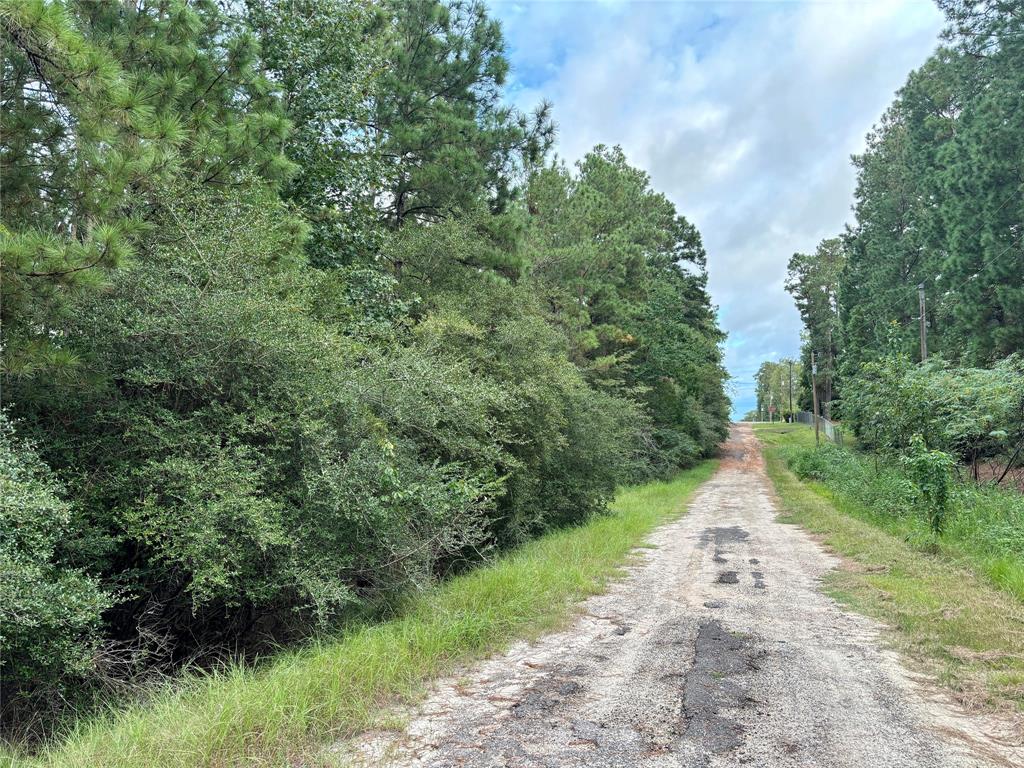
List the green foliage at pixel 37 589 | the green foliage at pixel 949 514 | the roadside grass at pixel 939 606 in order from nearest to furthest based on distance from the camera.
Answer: the green foliage at pixel 37 589
the roadside grass at pixel 939 606
the green foliage at pixel 949 514

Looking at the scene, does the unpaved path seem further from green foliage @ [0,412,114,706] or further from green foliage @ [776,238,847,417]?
green foliage @ [776,238,847,417]

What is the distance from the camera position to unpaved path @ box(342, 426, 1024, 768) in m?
3.16

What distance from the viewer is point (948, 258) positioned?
19703 mm

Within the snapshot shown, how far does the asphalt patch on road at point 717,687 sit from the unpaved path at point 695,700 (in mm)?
12

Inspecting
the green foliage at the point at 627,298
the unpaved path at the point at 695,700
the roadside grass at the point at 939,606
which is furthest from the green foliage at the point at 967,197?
the unpaved path at the point at 695,700

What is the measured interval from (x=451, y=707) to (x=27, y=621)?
2.70 meters

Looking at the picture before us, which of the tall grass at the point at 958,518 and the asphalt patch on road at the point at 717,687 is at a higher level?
the tall grass at the point at 958,518

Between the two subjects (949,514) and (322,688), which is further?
(949,514)

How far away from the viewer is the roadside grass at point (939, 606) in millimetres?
4070

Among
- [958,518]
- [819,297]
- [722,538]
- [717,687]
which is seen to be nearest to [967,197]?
[958,518]

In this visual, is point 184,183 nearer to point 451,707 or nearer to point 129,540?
point 129,540

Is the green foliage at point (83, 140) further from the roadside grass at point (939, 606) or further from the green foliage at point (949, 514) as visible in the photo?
the green foliage at point (949, 514)

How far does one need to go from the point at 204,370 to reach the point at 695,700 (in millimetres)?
4738

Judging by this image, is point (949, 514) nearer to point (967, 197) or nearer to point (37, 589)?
point (37, 589)
